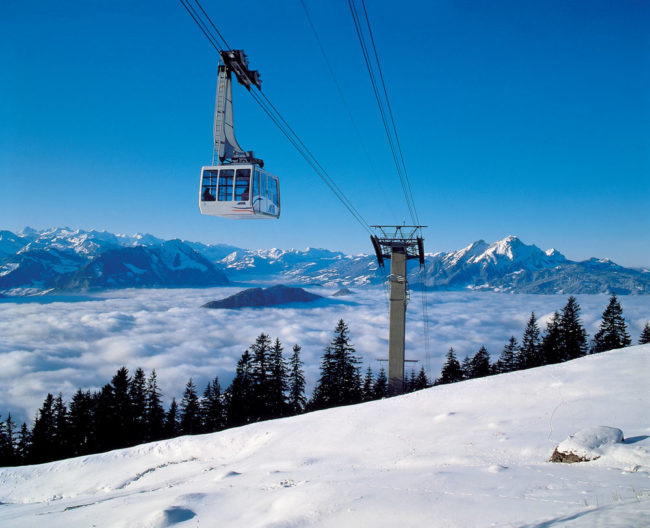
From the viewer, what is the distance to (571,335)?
1929 inches

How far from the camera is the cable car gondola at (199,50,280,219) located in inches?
506

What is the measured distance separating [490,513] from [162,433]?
48.6 meters

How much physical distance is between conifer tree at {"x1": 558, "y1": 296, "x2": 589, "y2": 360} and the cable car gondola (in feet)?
162

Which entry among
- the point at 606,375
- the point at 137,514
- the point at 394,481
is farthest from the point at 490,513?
the point at 606,375

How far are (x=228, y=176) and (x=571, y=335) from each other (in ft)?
171

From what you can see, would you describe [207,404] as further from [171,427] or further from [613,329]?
[613,329]

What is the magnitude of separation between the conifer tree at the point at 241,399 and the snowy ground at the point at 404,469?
2304cm

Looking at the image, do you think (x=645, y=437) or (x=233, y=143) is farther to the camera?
(x=233, y=143)

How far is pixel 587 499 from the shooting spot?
5.73 m

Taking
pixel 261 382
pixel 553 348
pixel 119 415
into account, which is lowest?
pixel 119 415

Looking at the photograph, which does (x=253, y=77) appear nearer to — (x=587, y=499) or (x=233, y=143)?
(x=233, y=143)

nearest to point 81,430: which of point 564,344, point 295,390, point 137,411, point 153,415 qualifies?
point 137,411

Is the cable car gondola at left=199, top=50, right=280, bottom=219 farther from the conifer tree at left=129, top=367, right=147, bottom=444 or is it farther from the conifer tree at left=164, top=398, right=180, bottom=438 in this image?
the conifer tree at left=164, top=398, right=180, bottom=438

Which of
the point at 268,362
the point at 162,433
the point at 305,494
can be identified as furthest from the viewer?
the point at 162,433
